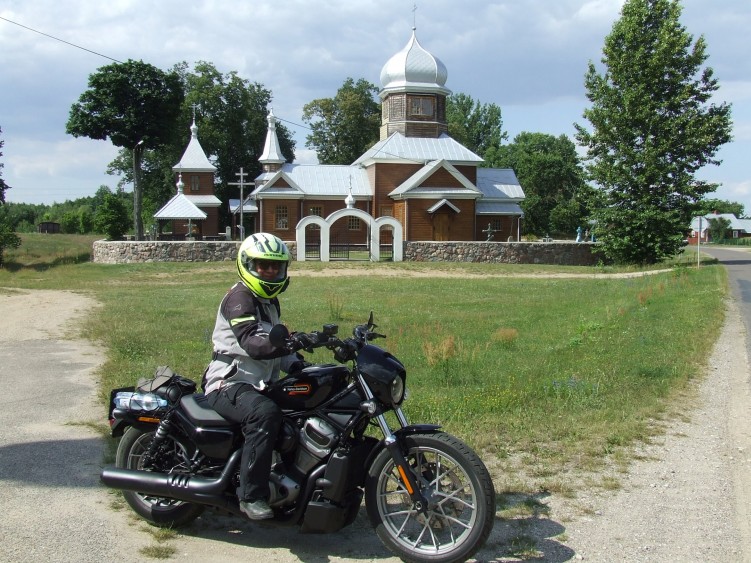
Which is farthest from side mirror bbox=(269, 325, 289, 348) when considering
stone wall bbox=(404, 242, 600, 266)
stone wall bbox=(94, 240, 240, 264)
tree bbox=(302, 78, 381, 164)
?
tree bbox=(302, 78, 381, 164)

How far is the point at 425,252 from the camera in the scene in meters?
39.9

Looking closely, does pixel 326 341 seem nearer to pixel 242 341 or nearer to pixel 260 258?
pixel 242 341

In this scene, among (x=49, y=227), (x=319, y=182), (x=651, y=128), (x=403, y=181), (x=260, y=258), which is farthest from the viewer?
(x=49, y=227)

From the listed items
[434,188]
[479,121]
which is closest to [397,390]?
→ [434,188]

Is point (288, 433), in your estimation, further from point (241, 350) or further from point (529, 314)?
point (529, 314)

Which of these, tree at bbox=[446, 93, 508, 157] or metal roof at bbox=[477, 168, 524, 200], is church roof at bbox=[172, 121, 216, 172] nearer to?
metal roof at bbox=[477, 168, 524, 200]

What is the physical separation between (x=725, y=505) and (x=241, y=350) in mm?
3456

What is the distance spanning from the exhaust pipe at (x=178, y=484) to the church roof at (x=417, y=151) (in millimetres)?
46729

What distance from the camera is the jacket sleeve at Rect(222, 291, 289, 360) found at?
4.09 metres

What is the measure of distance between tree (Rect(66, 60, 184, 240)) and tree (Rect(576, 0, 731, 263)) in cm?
3403

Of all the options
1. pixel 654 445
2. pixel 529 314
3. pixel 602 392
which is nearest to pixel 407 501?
pixel 654 445

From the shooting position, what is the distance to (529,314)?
16.4 m

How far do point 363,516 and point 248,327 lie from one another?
1640 millimetres

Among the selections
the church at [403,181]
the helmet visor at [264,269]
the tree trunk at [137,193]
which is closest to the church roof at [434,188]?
the church at [403,181]
